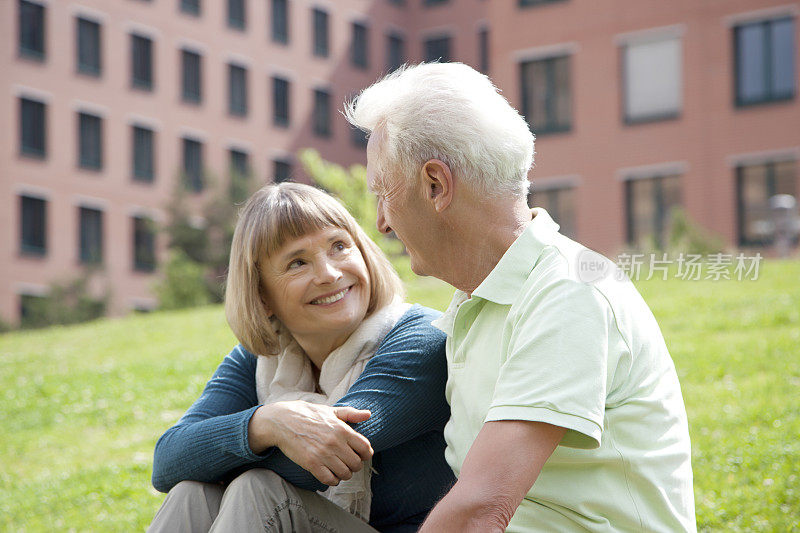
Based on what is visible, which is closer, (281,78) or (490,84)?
(490,84)

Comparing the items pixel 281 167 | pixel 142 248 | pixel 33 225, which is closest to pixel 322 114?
pixel 281 167

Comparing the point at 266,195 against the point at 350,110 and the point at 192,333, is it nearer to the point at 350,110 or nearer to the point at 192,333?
the point at 350,110

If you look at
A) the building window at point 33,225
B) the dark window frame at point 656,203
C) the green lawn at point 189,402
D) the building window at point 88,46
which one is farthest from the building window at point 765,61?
the building window at point 33,225

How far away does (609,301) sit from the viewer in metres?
2.10

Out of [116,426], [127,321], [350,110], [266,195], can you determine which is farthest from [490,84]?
[127,321]

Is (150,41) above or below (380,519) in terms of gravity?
above

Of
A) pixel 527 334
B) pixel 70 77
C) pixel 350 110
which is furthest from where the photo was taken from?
pixel 70 77

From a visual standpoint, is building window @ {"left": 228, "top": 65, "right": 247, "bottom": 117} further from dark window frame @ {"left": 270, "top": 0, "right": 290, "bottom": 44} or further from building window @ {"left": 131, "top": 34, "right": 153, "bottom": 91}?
building window @ {"left": 131, "top": 34, "right": 153, "bottom": 91}

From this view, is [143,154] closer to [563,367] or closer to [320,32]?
[320,32]

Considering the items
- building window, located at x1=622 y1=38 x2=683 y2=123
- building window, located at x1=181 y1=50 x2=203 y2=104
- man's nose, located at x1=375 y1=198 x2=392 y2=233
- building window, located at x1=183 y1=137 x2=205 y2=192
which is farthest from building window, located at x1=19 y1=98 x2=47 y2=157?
man's nose, located at x1=375 y1=198 x2=392 y2=233

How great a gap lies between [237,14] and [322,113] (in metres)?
5.54

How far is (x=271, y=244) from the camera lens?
10.9 feet

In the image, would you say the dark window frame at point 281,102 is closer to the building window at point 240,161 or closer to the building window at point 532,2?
the building window at point 240,161

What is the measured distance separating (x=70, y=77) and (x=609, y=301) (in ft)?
110
